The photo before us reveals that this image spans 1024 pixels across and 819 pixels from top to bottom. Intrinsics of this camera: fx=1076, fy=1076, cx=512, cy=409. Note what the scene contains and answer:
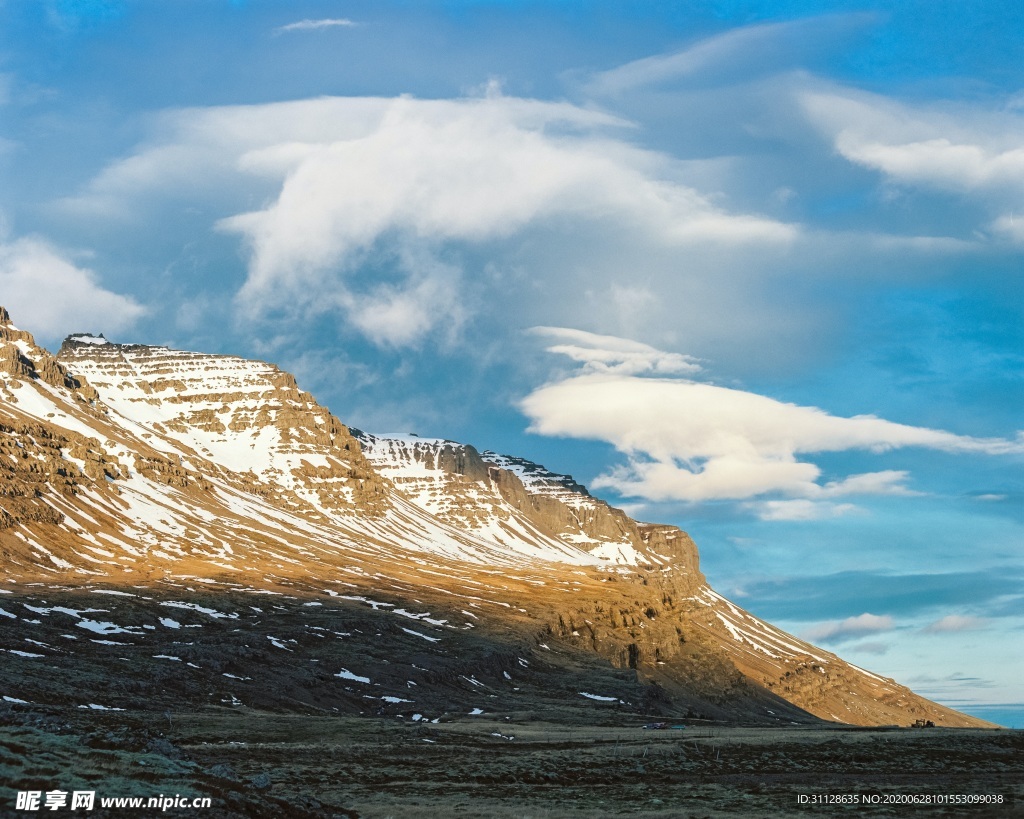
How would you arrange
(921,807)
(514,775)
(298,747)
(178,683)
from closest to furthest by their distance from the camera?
1. (921,807)
2. (514,775)
3. (298,747)
4. (178,683)

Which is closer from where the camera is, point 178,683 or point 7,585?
point 178,683

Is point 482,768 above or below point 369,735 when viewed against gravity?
below

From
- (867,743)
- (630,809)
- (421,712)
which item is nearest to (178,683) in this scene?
(421,712)

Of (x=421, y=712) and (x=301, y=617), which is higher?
(x=301, y=617)

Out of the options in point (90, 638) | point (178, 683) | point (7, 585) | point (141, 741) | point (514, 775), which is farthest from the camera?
point (7, 585)

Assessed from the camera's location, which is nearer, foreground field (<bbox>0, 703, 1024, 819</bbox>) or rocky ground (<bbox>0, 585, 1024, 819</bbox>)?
foreground field (<bbox>0, 703, 1024, 819</bbox>)

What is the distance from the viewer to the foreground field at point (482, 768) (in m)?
38.3

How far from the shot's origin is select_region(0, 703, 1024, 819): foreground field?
1508 inches

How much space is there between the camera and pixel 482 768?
66.2 meters

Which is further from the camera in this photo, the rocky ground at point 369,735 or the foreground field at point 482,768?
the rocky ground at point 369,735

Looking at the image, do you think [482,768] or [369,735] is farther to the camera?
[369,735]

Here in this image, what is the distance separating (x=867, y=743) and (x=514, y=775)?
31.6 meters

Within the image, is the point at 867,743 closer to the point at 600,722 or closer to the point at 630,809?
the point at 630,809

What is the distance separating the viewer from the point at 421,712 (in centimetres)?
13075
